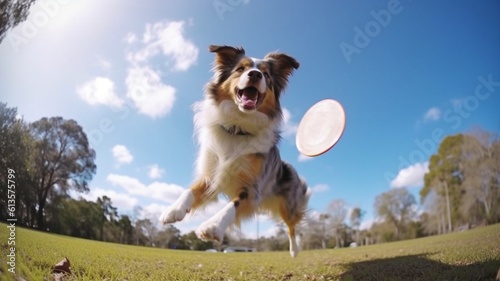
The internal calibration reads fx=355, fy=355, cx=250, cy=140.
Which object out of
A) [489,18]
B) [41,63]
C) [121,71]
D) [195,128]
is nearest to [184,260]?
[195,128]

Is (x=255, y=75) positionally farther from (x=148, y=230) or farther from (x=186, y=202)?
(x=148, y=230)

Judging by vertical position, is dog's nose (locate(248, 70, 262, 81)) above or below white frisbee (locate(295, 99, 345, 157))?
above

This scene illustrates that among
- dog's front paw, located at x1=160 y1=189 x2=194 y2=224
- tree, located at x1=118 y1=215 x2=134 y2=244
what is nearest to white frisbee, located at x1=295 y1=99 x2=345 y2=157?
dog's front paw, located at x1=160 y1=189 x2=194 y2=224

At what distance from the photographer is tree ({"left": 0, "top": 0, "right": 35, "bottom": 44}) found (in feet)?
9.68

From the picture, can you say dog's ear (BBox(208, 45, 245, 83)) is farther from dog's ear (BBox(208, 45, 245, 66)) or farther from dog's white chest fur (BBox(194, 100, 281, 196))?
dog's white chest fur (BBox(194, 100, 281, 196))

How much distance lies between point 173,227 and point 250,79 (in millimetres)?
1668

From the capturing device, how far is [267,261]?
4.25 metres

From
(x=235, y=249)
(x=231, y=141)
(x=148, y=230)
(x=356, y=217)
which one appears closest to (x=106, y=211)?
(x=148, y=230)

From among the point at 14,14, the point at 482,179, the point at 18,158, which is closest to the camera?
the point at 18,158

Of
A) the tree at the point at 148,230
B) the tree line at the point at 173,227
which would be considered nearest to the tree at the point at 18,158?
the tree line at the point at 173,227

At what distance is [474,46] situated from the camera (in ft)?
10.8

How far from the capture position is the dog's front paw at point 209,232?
3.24m

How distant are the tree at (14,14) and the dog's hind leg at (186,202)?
2.04 meters

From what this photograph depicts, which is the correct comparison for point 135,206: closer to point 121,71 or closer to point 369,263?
point 121,71
